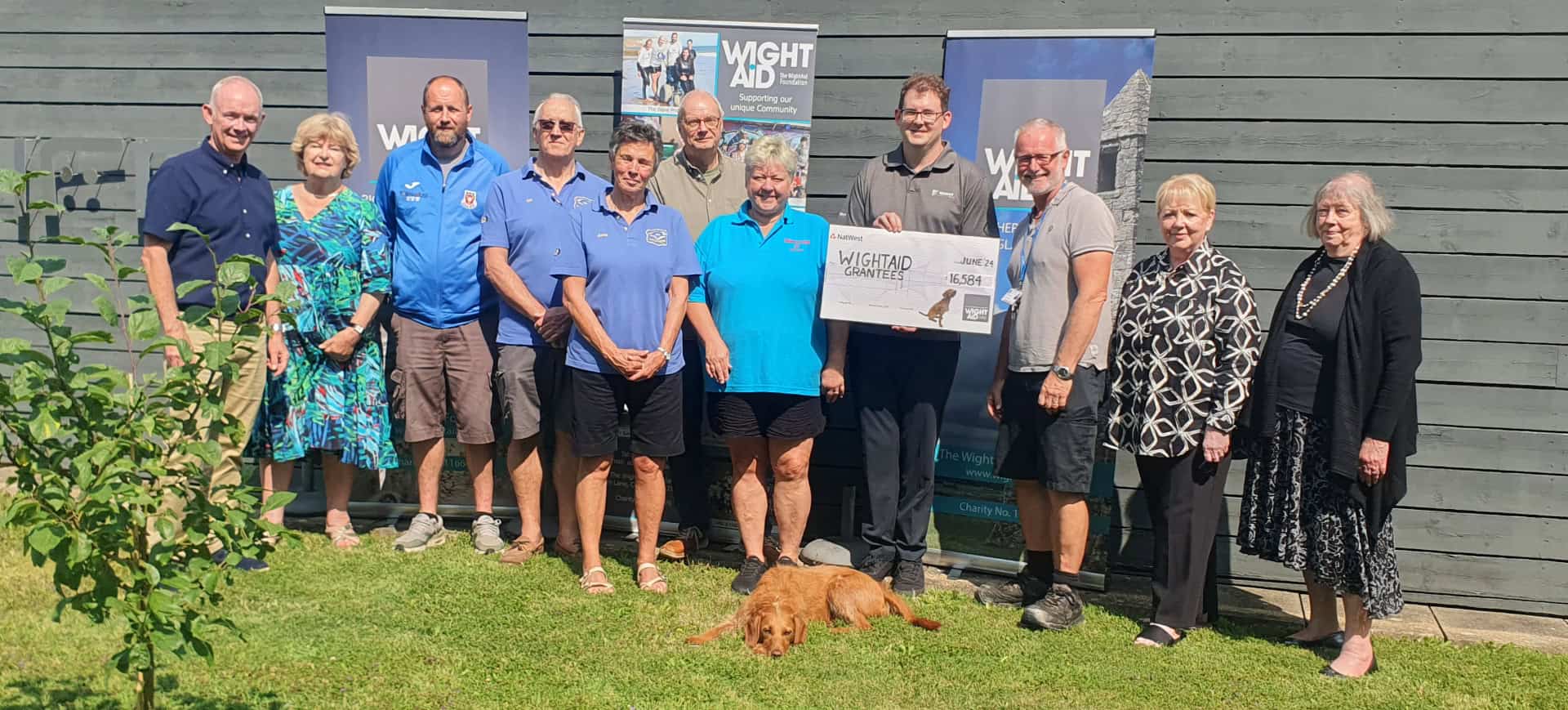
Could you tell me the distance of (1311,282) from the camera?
390cm

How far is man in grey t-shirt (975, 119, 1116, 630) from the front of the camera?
4074 millimetres

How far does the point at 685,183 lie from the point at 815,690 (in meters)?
2.27

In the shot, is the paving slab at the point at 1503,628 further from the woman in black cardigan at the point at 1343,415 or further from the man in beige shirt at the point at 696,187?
the man in beige shirt at the point at 696,187

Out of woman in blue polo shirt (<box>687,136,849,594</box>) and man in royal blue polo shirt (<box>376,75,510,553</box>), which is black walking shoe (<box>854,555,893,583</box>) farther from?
man in royal blue polo shirt (<box>376,75,510,553</box>)

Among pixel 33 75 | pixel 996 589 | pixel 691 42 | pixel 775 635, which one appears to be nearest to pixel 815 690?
pixel 775 635

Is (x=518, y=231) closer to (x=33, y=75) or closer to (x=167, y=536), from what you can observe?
(x=167, y=536)

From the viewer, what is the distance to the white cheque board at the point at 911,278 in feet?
14.0

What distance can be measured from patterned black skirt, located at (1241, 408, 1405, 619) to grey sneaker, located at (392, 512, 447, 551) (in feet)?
11.0

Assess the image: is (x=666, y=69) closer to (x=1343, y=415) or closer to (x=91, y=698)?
(x=1343, y=415)

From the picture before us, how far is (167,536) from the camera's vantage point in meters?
2.11

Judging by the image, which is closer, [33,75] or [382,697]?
[382,697]

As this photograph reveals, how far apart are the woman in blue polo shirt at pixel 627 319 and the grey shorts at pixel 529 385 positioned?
0.79 ft

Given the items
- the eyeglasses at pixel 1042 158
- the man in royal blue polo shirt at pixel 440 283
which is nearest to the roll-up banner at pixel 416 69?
the man in royal blue polo shirt at pixel 440 283

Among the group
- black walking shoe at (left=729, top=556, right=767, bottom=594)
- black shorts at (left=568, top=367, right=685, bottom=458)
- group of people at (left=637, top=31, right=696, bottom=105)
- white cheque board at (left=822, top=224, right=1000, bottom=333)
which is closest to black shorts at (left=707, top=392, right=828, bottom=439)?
black shorts at (left=568, top=367, right=685, bottom=458)
